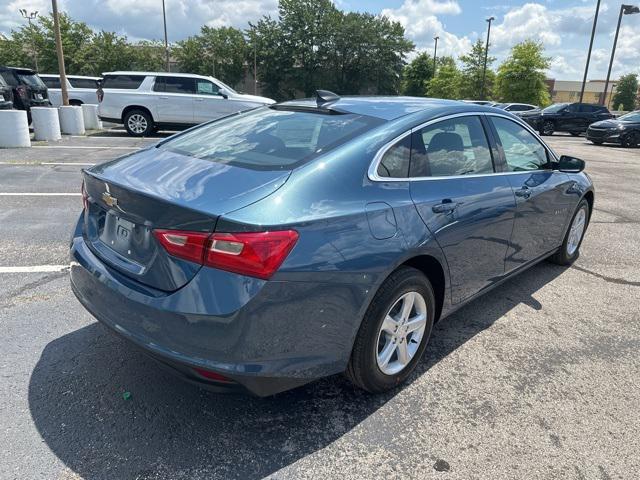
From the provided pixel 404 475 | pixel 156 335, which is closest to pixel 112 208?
pixel 156 335

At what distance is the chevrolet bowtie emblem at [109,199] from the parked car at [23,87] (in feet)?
50.2

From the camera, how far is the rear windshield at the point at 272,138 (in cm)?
253

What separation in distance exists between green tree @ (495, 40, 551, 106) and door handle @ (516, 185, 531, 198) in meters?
39.8

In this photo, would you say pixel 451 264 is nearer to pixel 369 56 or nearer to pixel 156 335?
pixel 156 335

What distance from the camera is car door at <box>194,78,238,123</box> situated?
14391mm

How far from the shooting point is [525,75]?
38.7m

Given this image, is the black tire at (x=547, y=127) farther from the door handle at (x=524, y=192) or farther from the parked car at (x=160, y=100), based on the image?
the door handle at (x=524, y=192)

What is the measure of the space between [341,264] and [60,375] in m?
1.80

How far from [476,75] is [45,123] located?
1671 inches

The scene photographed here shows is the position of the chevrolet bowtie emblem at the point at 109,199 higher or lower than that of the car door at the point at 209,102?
lower

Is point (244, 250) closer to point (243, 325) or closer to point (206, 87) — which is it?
point (243, 325)

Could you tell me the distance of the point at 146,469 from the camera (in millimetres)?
2135

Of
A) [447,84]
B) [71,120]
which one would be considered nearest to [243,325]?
[71,120]

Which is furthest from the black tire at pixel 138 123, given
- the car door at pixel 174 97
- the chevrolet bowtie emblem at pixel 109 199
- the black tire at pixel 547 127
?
the black tire at pixel 547 127
